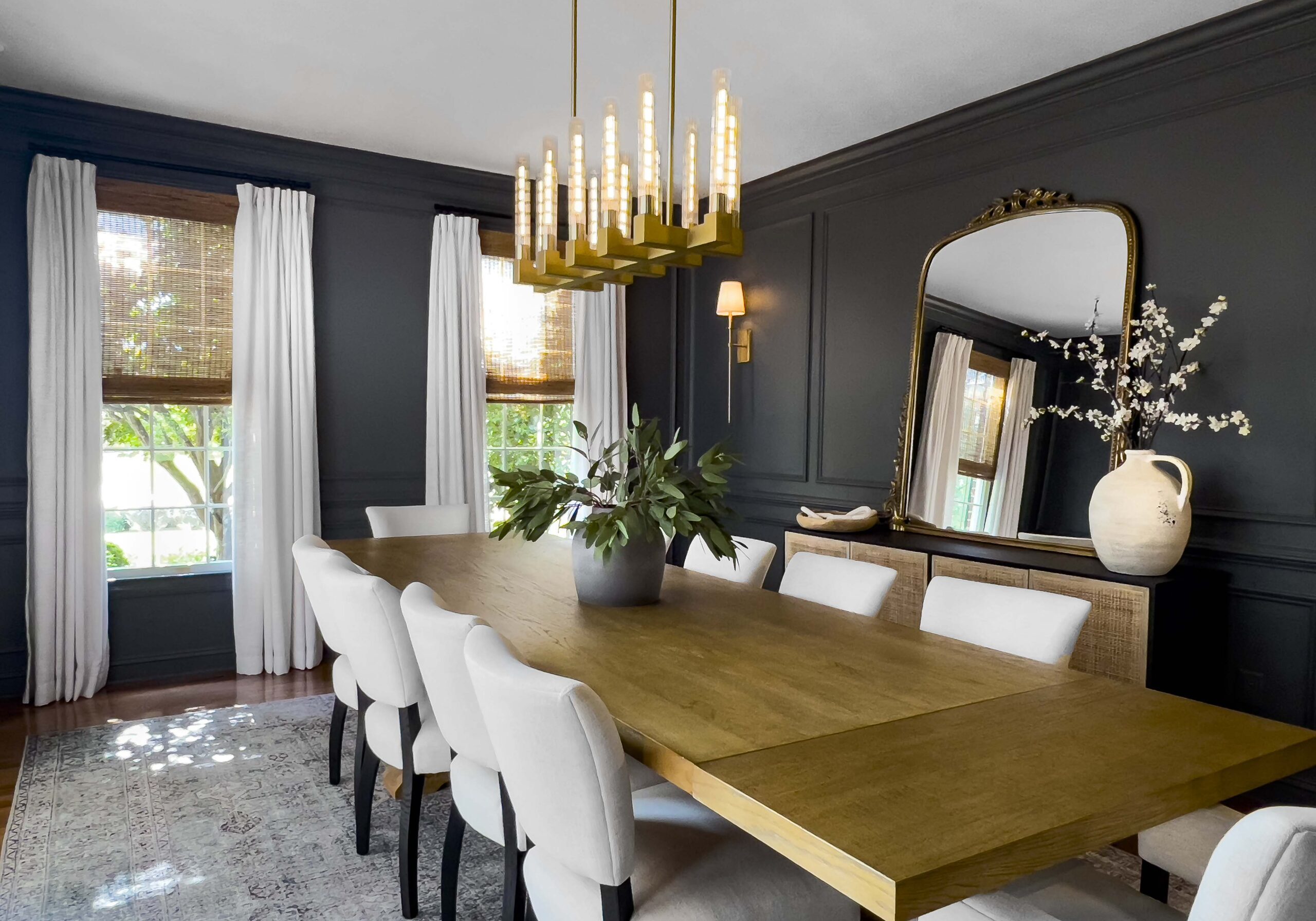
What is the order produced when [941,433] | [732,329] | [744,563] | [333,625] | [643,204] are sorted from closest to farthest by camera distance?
1. [643,204]
2. [333,625]
3. [744,563]
4. [941,433]
5. [732,329]

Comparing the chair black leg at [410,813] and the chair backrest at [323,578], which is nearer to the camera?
the chair black leg at [410,813]

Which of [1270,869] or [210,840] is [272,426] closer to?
[210,840]

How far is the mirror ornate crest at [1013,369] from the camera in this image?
369cm

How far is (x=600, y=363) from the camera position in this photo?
5.84m

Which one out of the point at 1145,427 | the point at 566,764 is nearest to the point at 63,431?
the point at 566,764

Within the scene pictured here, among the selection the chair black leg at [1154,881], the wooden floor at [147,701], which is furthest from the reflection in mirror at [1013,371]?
the wooden floor at [147,701]

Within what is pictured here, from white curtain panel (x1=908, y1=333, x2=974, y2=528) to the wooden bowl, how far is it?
237 mm

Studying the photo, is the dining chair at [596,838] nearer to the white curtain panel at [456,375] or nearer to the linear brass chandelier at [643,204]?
the linear brass chandelier at [643,204]

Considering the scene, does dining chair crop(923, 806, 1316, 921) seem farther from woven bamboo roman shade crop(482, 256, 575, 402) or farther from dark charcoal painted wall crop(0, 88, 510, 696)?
woven bamboo roman shade crop(482, 256, 575, 402)

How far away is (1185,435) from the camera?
3.41 meters

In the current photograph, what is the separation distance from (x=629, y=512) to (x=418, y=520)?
90.1 inches

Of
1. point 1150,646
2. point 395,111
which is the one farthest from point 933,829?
point 395,111

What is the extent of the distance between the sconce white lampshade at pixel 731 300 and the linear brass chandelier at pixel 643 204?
8.53 ft

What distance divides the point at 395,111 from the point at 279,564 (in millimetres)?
2433
